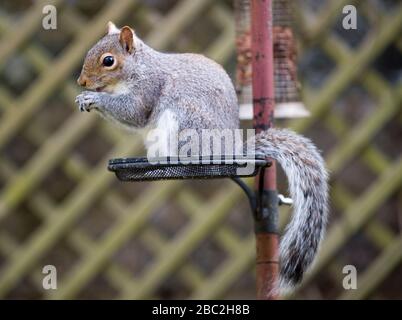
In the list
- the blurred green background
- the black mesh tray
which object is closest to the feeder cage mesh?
the blurred green background

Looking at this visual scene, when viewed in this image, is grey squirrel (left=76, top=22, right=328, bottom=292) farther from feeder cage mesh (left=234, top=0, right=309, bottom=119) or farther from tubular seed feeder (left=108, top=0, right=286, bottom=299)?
feeder cage mesh (left=234, top=0, right=309, bottom=119)

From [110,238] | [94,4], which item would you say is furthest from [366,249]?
[94,4]

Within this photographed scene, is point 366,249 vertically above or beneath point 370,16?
beneath

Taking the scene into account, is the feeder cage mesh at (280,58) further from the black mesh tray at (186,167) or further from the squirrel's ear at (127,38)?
the black mesh tray at (186,167)

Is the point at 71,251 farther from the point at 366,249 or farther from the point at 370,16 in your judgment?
the point at 370,16

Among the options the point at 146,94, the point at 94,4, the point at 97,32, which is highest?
the point at 94,4

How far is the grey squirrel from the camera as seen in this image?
5.85 ft

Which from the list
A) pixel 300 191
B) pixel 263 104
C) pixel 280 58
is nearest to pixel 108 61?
pixel 263 104

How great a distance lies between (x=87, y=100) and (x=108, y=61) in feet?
0.26

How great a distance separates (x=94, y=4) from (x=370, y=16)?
31.3 inches

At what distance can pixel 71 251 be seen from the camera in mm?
3375

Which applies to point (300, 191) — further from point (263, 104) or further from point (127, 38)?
point (127, 38)

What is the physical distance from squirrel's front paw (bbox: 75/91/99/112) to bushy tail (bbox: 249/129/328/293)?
276 mm

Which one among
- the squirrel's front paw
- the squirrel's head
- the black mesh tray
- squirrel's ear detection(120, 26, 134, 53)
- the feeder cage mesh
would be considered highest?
the feeder cage mesh
